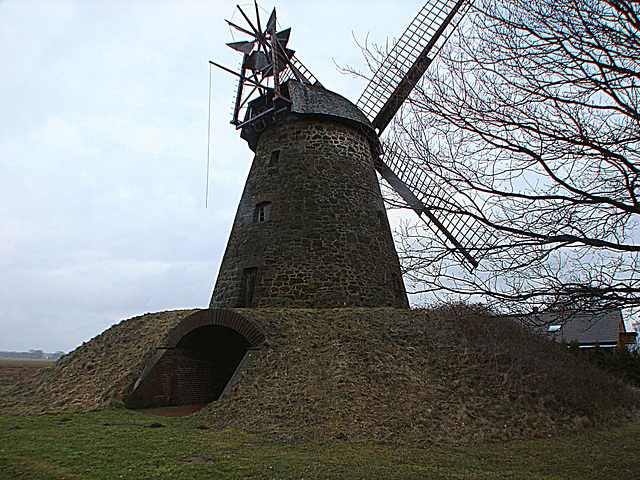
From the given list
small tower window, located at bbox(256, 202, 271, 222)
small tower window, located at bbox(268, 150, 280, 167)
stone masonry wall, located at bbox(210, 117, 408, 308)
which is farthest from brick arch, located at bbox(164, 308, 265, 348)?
small tower window, located at bbox(268, 150, 280, 167)

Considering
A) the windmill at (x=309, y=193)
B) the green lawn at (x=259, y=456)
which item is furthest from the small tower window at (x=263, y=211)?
the green lawn at (x=259, y=456)

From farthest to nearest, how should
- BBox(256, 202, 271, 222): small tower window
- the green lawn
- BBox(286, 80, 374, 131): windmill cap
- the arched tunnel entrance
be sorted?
BBox(286, 80, 374, 131): windmill cap → BBox(256, 202, 271, 222): small tower window → the arched tunnel entrance → the green lawn

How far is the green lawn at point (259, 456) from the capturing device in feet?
18.7

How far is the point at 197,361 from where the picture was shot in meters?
12.2

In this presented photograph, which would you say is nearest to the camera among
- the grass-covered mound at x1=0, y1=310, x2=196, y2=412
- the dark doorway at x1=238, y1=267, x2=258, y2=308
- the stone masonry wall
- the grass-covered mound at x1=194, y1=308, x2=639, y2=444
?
the grass-covered mound at x1=194, y1=308, x2=639, y2=444

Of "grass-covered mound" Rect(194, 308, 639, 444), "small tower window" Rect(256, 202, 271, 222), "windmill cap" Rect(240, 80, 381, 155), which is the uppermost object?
"windmill cap" Rect(240, 80, 381, 155)

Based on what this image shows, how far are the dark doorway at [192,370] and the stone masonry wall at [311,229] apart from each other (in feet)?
5.21

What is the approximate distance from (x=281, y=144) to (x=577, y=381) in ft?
38.1

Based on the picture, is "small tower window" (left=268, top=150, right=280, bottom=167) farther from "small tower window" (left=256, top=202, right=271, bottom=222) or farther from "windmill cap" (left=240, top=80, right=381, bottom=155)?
"small tower window" (left=256, top=202, right=271, bottom=222)

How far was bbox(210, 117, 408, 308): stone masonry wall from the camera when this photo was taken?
13602 mm

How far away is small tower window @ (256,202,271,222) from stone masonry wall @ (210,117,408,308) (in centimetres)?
10

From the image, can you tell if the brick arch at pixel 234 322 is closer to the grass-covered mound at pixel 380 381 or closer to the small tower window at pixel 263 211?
the grass-covered mound at pixel 380 381

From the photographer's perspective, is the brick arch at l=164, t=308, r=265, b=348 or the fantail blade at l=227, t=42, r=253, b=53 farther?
the fantail blade at l=227, t=42, r=253, b=53

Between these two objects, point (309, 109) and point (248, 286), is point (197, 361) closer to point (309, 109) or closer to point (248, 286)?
point (248, 286)
